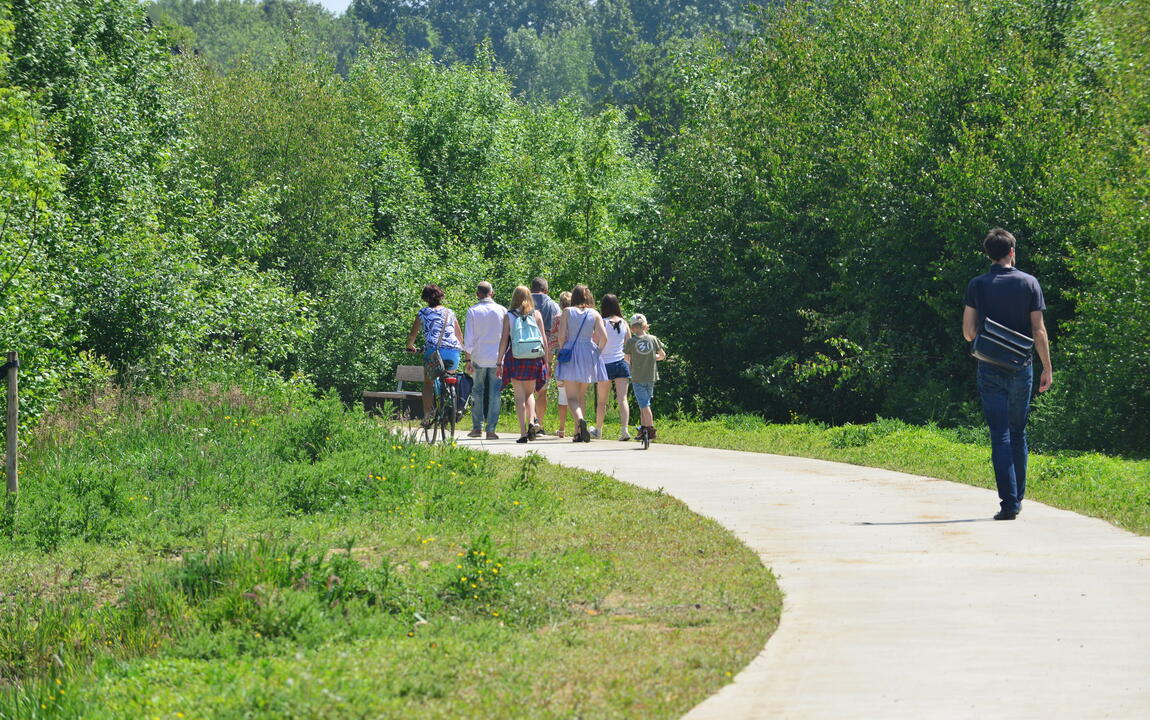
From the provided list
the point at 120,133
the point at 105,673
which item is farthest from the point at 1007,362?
the point at 120,133

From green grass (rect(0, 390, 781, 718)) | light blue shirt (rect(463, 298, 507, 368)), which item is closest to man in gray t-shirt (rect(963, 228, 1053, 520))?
green grass (rect(0, 390, 781, 718))

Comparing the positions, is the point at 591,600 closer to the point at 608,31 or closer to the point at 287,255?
the point at 287,255

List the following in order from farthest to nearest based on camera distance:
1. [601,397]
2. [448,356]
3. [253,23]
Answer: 1. [253,23]
2. [601,397]
3. [448,356]

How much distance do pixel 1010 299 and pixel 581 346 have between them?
7588 millimetres

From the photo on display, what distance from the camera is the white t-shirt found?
17.2m

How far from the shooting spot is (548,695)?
18.3 feet

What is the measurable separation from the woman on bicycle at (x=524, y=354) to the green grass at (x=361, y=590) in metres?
4.08

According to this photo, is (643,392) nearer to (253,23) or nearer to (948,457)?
(948,457)

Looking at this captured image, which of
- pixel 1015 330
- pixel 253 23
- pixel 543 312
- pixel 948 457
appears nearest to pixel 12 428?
pixel 1015 330

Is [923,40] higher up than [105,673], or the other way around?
[923,40]

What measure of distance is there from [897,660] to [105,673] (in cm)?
353

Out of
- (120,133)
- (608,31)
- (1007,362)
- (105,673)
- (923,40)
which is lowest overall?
(105,673)

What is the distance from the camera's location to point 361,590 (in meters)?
7.38

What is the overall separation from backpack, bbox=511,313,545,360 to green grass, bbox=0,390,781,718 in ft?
13.3
